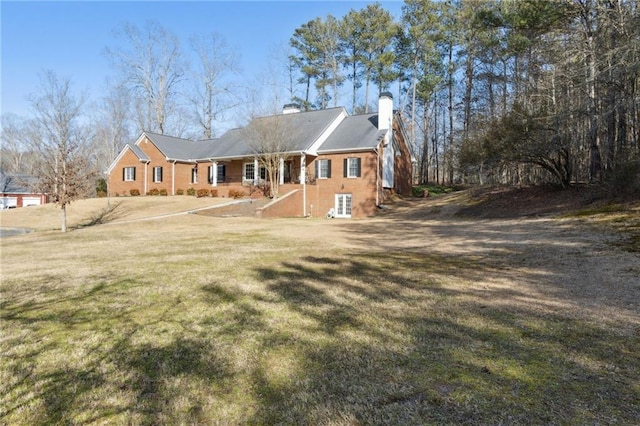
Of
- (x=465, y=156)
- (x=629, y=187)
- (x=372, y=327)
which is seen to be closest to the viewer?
(x=372, y=327)

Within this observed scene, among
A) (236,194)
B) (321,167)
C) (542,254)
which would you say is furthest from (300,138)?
(542,254)

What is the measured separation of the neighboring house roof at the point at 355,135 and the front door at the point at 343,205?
3.31m

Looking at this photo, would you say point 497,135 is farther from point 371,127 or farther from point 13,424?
point 13,424

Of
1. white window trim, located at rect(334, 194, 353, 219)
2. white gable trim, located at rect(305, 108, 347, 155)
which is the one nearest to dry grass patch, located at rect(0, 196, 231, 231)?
white gable trim, located at rect(305, 108, 347, 155)

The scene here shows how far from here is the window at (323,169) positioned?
26906 millimetres

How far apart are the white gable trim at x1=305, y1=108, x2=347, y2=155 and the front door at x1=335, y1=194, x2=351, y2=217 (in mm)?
3761

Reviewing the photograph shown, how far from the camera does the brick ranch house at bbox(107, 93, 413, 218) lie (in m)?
25.6

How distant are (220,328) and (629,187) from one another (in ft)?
52.8

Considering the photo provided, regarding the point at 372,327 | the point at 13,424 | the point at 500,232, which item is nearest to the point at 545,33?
the point at 500,232

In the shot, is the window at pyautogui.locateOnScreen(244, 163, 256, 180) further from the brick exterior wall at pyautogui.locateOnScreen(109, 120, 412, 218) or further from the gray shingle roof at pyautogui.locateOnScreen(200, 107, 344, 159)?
the gray shingle roof at pyautogui.locateOnScreen(200, 107, 344, 159)

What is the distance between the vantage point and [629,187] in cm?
1398

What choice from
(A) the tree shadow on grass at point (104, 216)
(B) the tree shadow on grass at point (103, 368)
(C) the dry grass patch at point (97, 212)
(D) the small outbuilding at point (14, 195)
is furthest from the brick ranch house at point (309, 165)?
(D) the small outbuilding at point (14, 195)

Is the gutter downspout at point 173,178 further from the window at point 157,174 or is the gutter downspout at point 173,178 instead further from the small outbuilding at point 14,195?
the small outbuilding at point 14,195

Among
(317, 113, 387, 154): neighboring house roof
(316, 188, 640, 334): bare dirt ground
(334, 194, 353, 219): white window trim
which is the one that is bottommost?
(316, 188, 640, 334): bare dirt ground
